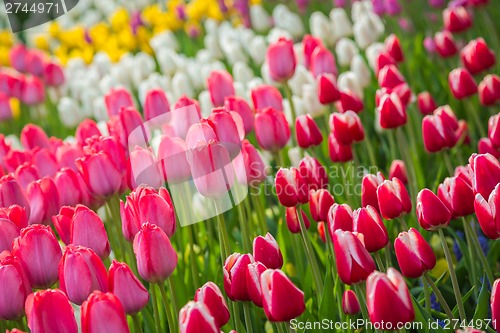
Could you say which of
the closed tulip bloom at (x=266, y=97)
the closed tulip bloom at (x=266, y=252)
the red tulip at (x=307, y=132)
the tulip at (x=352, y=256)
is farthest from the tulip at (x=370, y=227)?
the closed tulip bloom at (x=266, y=97)

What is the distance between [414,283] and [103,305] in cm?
138

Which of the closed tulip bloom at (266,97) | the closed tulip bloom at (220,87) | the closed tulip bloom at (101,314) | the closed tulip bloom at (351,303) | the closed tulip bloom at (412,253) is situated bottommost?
the closed tulip bloom at (351,303)

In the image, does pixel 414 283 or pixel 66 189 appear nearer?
pixel 66 189

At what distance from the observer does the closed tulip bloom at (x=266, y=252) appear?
1849mm

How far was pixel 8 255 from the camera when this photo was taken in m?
1.77

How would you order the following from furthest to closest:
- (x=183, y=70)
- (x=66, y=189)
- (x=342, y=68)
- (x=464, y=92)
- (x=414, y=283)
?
(x=183, y=70), (x=342, y=68), (x=464, y=92), (x=414, y=283), (x=66, y=189)

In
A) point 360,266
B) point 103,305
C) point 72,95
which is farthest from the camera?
point 72,95

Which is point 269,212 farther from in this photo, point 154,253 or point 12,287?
point 12,287

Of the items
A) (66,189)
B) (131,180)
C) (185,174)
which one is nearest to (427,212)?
(185,174)

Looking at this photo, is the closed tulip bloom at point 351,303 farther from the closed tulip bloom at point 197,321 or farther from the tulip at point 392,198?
the closed tulip bloom at point 197,321

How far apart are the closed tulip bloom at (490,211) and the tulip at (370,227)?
228 millimetres

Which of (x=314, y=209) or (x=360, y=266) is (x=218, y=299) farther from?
(x=314, y=209)

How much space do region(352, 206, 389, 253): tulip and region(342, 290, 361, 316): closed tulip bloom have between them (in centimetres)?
28

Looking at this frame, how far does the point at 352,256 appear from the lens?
1.65 metres
